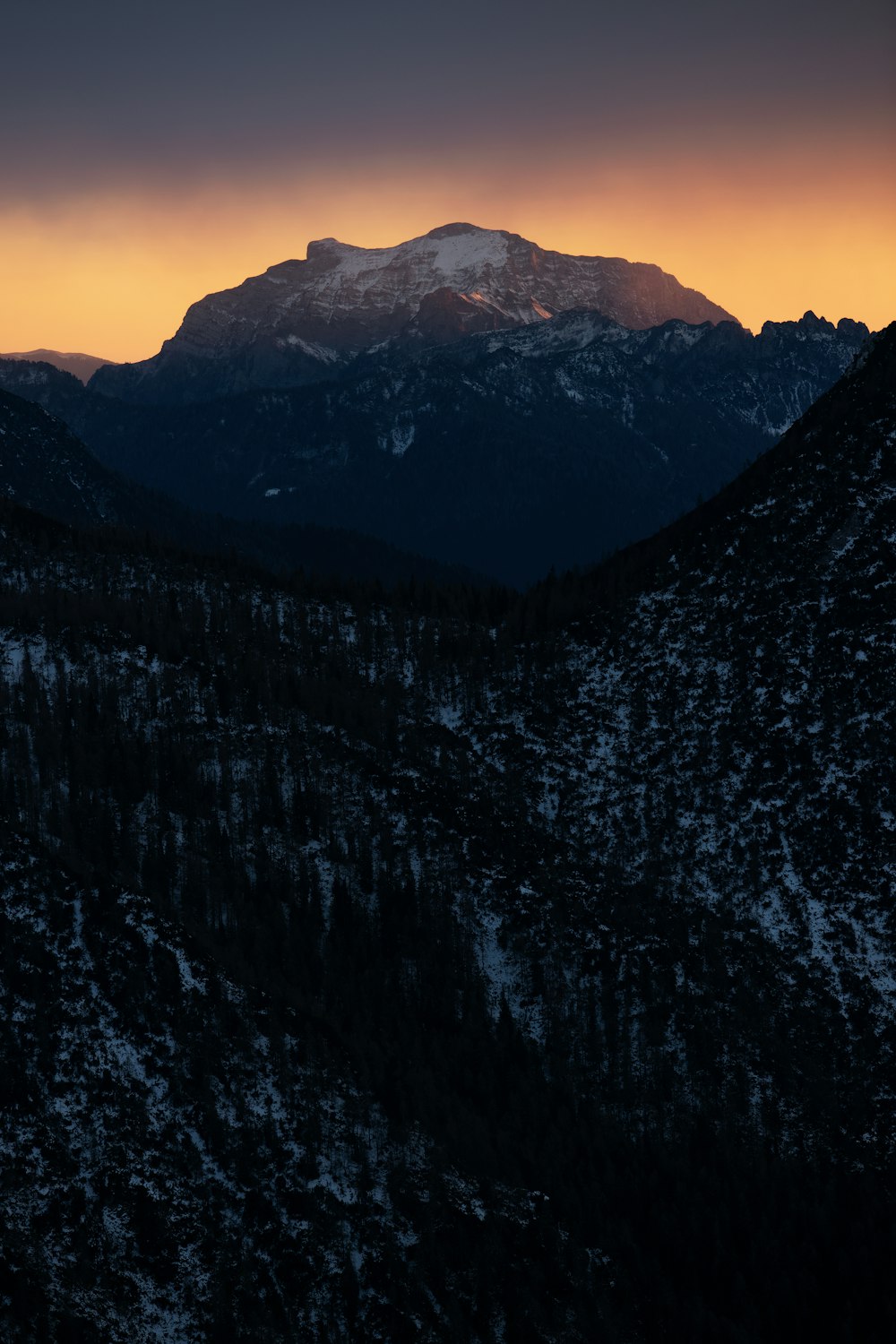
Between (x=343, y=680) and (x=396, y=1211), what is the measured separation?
98033 millimetres

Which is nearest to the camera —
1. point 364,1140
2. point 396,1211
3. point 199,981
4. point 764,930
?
point 396,1211

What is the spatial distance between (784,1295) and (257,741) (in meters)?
96.9

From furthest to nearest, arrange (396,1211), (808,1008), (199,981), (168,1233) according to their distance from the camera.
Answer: (808,1008)
(199,981)
(396,1211)
(168,1233)

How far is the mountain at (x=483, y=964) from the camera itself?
10044cm

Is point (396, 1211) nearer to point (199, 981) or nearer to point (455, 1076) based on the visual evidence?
point (455, 1076)

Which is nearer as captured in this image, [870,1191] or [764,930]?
[870,1191]

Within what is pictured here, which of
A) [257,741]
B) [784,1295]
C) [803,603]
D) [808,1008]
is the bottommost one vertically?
[784,1295]

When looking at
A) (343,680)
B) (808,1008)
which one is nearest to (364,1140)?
(808,1008)

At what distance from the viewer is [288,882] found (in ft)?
495

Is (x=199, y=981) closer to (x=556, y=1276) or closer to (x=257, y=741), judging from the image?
(x=556, y=1276)

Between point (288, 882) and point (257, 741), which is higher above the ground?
point (257, 741)

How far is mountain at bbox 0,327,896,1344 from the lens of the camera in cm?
10044

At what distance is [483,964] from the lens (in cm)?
14212

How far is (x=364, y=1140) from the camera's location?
112 meters
